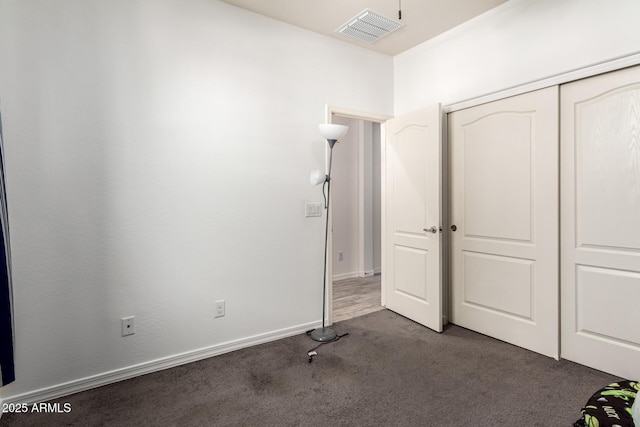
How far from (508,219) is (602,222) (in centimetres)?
60

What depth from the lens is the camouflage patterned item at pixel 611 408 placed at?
1.18 metres

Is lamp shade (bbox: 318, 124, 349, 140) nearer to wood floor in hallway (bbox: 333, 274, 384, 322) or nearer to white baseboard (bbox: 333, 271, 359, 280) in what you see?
wood floor in hallway (bbox: 333, 274, 384, 322)

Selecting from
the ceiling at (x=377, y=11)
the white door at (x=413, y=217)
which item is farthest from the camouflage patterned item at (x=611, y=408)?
the ceiling at (x=377, y=11)

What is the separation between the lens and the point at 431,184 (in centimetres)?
298

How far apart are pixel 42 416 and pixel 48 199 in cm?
123

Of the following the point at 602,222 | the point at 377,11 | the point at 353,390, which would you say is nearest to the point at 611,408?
the point at 353,390

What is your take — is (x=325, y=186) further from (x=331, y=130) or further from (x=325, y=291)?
(x=325, y=291)

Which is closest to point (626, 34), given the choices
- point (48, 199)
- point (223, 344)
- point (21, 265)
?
point (223, 344)

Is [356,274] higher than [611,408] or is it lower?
lower

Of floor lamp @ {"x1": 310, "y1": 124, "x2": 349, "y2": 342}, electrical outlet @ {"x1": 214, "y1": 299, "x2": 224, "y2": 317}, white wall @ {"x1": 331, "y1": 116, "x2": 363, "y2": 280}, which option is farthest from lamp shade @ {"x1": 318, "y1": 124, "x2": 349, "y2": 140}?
white wall @ {"x1": 331, "y1": 116, "x2": 363, "y2": 280}

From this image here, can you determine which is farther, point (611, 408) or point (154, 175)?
point (154, 175)

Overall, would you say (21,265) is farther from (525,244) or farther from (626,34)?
(626,34)

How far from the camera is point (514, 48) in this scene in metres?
2.60

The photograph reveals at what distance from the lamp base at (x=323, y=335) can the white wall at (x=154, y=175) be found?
0.16 m
